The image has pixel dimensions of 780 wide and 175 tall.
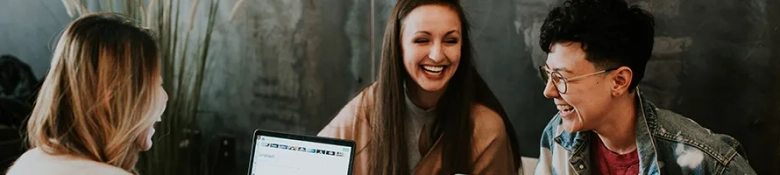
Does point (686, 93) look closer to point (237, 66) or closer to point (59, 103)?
point (237, 66)

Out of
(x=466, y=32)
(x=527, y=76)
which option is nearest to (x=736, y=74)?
(x=527, y=76)

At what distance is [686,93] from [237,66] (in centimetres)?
121

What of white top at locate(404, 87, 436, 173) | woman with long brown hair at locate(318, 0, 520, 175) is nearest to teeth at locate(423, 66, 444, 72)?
woman with long brown hair at locate(318, 0, 520, 175)

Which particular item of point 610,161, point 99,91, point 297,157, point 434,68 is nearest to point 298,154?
point 297,157

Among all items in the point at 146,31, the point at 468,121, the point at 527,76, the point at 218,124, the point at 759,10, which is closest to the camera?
the point at 759,10

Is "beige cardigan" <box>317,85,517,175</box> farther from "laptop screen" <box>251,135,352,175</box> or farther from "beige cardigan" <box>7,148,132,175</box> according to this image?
"beige cardigan" <box>7,148,132,175</box>

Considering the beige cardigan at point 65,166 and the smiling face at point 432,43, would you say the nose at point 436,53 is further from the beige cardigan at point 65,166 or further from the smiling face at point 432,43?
the beige cardigan at point 65,166

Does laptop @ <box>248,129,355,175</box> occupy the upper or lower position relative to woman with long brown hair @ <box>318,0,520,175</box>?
lower

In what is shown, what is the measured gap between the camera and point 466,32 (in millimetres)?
1916

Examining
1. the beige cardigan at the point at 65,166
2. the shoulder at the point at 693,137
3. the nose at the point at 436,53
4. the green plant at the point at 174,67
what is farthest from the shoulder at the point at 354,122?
the shoulder at the point at 693,137

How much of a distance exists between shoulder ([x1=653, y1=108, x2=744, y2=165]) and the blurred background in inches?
0.7

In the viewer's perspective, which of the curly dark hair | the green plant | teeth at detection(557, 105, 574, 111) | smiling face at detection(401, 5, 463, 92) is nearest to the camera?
the curly dark hair

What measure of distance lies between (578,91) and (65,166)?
124 cm

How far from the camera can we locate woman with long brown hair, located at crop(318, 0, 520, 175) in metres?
1.92
